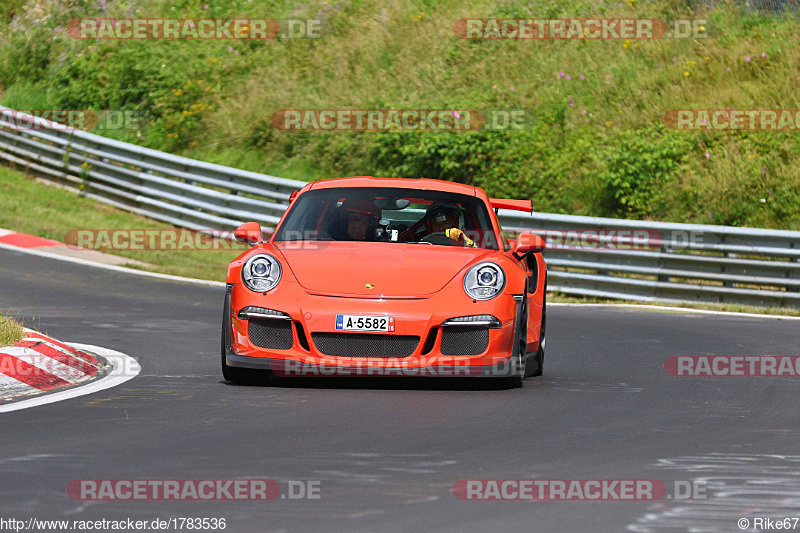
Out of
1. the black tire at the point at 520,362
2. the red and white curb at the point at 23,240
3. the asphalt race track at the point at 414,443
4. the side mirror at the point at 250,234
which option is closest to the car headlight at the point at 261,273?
the side mirror at the point at 250,234

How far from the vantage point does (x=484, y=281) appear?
8.68m

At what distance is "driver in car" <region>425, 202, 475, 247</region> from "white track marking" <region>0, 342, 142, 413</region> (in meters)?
2.22

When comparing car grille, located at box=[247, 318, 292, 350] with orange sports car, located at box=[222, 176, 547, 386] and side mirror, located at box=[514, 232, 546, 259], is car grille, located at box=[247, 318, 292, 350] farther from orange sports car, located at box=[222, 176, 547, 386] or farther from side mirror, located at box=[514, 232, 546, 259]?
side mirror, located at box=[514, 232, 546, 259]

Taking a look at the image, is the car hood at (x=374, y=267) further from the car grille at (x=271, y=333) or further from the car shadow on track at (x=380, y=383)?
the car shadow on track at (x=380, y=383)

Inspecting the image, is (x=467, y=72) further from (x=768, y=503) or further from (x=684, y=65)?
(x=768, y=503)

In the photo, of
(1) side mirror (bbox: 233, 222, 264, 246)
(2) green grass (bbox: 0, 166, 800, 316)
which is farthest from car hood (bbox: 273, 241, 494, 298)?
(2) green grass (bbox: 0, 166, 800, 316)

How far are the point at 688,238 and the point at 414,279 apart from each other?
28.7 feet

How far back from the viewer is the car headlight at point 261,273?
28.2 ft

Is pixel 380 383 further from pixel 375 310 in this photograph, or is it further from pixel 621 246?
pixel 621 246

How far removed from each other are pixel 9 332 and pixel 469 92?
1513 centimetres

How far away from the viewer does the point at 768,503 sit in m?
5.37

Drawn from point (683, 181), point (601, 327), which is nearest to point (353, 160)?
point (683, 181)

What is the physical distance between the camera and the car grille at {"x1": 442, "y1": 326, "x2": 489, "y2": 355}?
27.8ft

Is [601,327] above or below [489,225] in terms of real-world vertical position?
below
